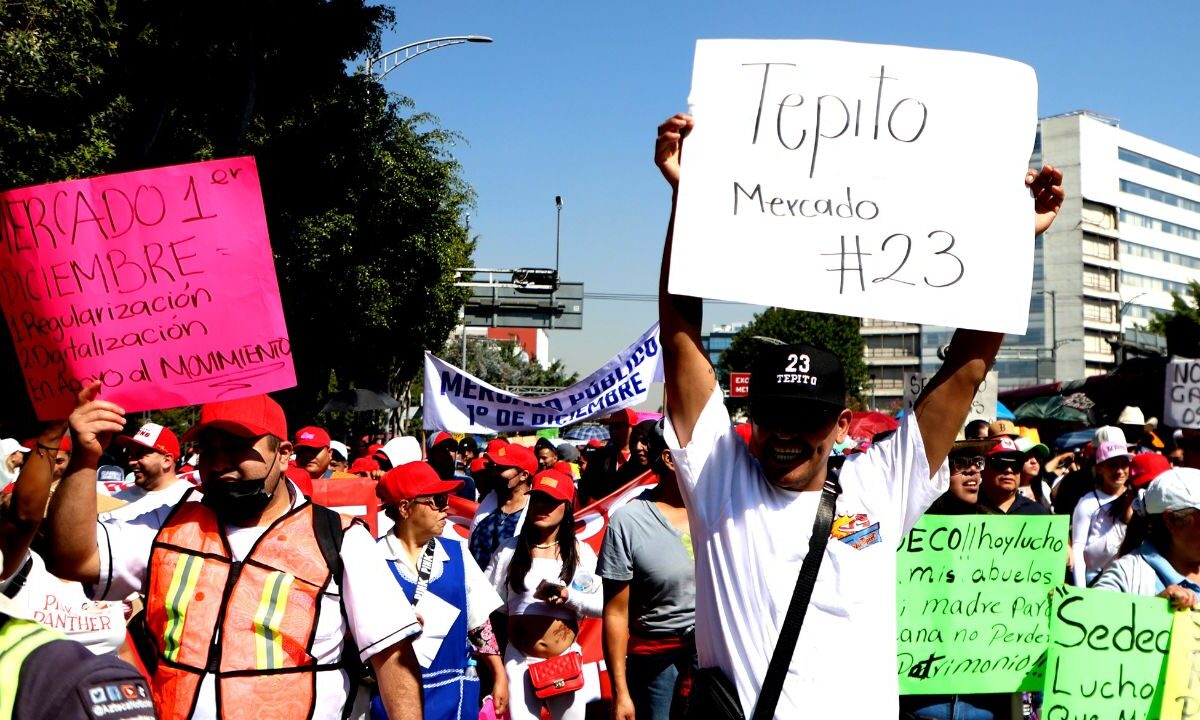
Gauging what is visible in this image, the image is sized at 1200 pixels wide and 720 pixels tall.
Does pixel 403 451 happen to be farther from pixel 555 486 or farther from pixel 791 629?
pixel 791 629

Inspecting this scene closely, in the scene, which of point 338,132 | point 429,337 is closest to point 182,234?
point 338,132

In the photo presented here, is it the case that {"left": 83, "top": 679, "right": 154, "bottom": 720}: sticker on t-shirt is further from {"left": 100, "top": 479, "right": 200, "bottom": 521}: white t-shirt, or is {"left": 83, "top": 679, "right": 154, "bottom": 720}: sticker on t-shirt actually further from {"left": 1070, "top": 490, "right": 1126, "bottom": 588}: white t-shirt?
{"left": 1070, "top": 490, "right": 1126, "bottom": 588}: white t-shirt

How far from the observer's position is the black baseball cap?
125 inches

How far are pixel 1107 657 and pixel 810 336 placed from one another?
262 ft

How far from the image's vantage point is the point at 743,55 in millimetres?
3389

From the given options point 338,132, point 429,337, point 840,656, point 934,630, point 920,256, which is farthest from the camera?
point 429,337

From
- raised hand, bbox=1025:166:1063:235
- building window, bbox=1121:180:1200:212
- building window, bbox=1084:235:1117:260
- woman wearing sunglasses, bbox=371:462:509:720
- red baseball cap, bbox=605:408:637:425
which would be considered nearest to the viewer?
raised hand, bbox=1025:166:1063:235

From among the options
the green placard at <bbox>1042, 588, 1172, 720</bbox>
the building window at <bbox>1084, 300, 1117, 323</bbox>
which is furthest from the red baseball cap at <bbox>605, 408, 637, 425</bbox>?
the building window at <bbox>1084, 300, 1117, 323</bbox>

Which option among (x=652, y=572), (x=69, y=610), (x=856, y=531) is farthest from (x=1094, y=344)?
(x=856, y=531)

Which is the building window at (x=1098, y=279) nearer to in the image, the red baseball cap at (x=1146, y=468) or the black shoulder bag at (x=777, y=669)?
the red baseball cap at (x=1146, y=468)

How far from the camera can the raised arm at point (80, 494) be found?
340 centimetres

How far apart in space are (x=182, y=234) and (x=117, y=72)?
1481 cm

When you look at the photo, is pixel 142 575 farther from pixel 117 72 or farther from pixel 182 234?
pixel 117 72

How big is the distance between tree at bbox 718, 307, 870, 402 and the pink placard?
80182 millimetres
